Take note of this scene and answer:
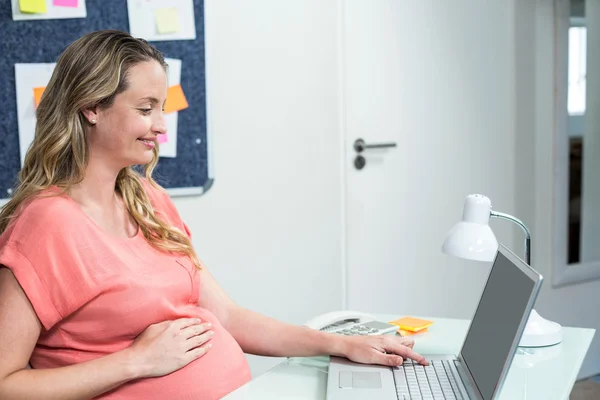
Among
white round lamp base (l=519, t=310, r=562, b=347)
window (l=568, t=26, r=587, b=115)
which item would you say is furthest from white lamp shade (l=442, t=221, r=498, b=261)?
window (l=568, t=26, r=587, b=115)

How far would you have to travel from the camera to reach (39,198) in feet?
4.62

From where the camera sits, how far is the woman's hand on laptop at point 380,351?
4.63ft

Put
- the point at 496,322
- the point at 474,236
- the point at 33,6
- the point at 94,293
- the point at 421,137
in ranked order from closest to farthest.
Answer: the point at 496,322
the point at 94,293
the point at 474,236
the point at 33,6
the point at 421,137

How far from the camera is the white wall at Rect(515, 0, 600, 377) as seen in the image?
3289mm

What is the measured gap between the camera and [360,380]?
52.7 inches

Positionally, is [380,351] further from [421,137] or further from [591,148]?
[591,148]

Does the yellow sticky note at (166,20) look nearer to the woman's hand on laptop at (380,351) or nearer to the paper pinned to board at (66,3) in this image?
the paper pinned to board at (66,3)

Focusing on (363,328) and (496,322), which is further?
(363,328)

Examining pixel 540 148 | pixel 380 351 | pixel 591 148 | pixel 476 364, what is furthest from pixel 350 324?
pixel 591 148

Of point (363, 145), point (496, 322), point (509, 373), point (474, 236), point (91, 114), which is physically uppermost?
point (91, 114)

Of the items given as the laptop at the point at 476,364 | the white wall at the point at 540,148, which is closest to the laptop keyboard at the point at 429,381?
the laptop at the point at 476,364

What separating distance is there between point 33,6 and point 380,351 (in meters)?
1.63

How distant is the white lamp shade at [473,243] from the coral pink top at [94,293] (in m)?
0.49

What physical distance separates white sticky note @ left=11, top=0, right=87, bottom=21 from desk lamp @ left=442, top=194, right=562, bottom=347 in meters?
1.51
